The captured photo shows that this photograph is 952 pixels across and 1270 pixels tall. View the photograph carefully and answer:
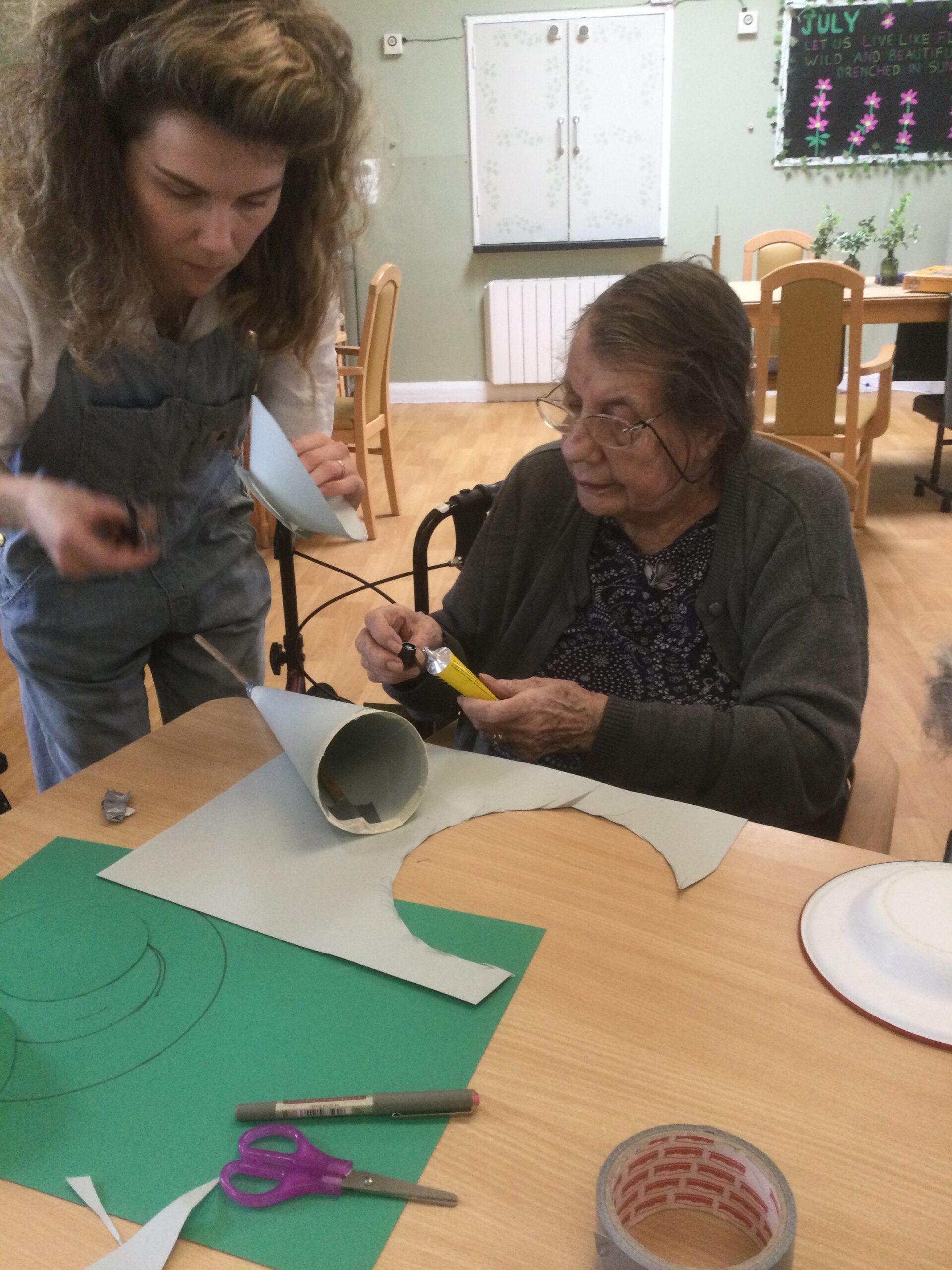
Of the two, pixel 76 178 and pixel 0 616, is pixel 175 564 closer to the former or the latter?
pixel 0 616

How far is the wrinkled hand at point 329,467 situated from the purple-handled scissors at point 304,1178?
697mm

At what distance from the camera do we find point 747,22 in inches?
213

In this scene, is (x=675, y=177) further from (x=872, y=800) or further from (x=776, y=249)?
(x=872, y=800)

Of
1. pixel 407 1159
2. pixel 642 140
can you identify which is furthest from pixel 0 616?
pixel 642 140

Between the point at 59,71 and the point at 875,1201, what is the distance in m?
1.12

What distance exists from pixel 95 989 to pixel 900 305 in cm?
406

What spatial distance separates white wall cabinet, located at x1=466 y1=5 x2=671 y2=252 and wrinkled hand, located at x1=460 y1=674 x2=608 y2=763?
17.6 ft

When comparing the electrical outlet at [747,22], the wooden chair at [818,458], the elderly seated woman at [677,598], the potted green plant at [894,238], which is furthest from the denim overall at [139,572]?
the electrical outlet at [747,22]

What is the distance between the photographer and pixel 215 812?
0.95m

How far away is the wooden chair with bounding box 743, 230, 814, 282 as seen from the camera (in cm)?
519

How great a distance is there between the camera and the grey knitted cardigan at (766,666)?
1121 mm

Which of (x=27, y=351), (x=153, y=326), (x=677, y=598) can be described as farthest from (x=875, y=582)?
(x=27, y=351)

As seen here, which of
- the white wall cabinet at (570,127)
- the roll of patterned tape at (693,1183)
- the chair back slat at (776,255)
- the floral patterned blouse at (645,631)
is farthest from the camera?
the white wall cabinet at (570,127)

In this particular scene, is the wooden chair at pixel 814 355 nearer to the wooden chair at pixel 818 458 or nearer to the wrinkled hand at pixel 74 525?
the wooden chair at pixel 818 458
